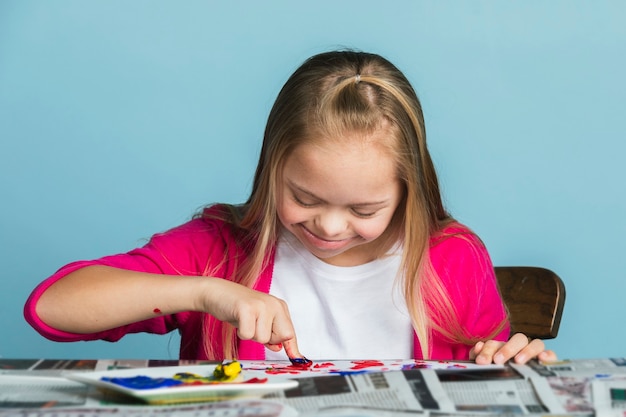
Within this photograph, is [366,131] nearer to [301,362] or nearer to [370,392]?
[301,362]

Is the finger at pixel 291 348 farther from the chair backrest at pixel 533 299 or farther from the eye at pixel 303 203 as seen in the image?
the chair backrest at pixel 533 299

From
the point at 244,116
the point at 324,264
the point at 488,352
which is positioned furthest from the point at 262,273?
the point at 244,116

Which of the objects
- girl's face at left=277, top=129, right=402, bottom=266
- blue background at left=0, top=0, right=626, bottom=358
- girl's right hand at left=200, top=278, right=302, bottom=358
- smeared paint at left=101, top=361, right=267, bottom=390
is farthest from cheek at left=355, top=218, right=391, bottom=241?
blue background at left=0, top=0, right=626, bottom=358

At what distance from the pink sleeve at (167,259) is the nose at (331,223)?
24 centimetres

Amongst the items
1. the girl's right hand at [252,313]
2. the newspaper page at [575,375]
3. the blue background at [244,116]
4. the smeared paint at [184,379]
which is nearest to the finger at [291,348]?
the girl's right hand at [252,313]

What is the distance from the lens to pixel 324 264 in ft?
4.09

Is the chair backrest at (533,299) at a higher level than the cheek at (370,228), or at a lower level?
lower

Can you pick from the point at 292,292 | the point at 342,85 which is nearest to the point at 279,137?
the point at 342,85

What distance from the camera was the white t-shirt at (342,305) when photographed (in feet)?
4.00

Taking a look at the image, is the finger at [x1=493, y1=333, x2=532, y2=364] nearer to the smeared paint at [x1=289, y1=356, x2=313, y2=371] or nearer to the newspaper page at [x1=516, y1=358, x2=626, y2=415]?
the newspaper page at [x1=516, y1=358, x2=626, y2=415]

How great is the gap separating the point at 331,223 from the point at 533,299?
1.32 ft

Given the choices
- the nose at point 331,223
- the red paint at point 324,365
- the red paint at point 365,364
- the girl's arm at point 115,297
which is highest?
the nose at point 331,223

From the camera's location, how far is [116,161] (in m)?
1.99

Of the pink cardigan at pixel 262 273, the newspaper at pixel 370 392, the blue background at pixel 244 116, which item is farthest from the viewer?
the blue background at pixel 244 116
